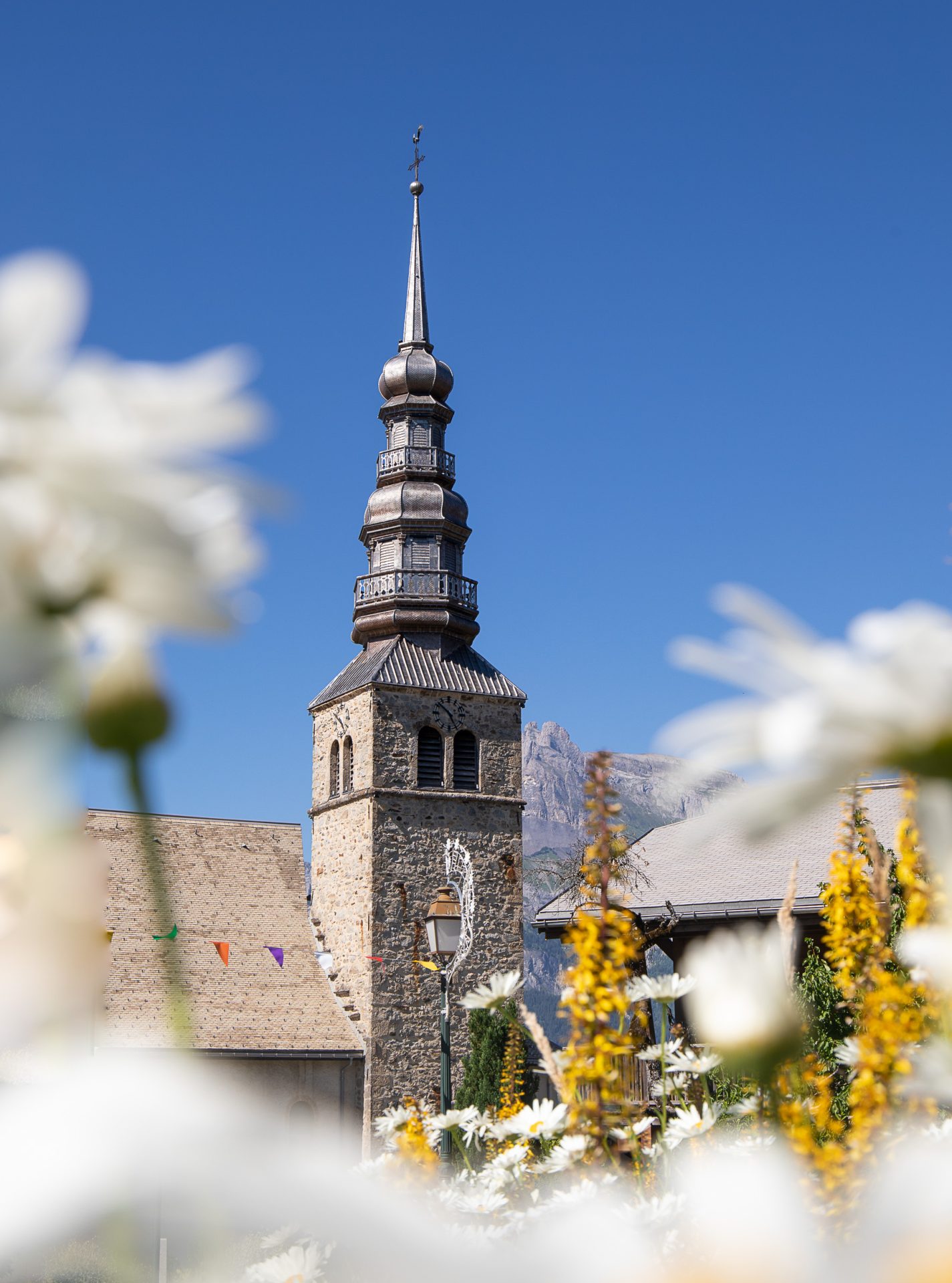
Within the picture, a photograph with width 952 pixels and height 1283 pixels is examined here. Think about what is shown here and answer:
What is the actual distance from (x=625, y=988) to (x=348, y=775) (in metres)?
25.1

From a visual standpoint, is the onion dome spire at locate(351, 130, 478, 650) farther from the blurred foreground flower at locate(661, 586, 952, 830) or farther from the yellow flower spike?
the blurred foreground flower at locate(661, 586, 952, 830)

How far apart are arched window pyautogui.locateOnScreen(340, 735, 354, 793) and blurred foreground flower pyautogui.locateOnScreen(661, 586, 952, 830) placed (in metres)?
26.7

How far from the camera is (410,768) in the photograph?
87.2 ft

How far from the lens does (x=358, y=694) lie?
2703cm

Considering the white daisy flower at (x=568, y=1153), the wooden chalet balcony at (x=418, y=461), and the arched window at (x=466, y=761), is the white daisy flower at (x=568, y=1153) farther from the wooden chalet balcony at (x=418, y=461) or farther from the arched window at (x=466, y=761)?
the wooden chalet balcony at (x=418, y=461)

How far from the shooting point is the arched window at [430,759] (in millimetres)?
26828

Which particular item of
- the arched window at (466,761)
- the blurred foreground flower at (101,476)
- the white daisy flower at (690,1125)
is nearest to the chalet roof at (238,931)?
the arched window at (466,761)

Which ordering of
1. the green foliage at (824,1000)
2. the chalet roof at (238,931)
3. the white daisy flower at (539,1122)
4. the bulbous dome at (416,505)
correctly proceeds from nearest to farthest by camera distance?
the white daisy flower at (539,1122) → the green foliage at (824,1000) → the chalet roof at (238,931) → the bulbous dome at (416,505)

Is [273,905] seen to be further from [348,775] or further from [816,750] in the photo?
[816,750]

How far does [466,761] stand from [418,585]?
4207mm

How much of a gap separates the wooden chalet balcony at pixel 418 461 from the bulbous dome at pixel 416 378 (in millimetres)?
1468

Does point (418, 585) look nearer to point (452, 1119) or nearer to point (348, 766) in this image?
point (348, 766)

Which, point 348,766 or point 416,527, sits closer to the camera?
point 348,766

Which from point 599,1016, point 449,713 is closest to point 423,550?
point 449,713
